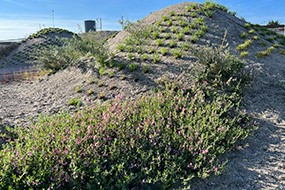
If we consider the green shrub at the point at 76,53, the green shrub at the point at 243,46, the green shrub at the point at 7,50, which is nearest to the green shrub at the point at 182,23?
the green shrub at the point at 243,46

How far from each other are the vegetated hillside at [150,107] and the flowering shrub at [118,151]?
0.05 feet

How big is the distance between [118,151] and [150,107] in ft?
5.75

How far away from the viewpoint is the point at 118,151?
140 inches

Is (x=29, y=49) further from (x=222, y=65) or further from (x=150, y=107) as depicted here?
(x=150, y=107)

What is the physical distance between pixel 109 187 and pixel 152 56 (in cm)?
620

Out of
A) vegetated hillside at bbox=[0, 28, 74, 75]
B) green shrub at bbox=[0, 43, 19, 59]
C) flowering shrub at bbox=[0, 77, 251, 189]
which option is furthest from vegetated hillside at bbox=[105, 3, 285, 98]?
green shrub at bbox=[0, 43, 19, 59]

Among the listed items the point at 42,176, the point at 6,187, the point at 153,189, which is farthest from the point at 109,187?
the point at 6,187

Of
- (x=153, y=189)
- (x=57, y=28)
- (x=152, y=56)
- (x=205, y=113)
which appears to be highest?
(x=57, y=28)

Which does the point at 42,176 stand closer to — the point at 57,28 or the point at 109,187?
the point at 109,187

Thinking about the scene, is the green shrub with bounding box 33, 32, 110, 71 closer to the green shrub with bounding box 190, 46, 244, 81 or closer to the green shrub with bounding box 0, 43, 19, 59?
the green shrub with bounding box 190, 46, 244, 81

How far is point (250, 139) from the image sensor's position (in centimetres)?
495

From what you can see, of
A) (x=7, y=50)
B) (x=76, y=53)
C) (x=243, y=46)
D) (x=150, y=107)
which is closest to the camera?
(x=150, y=107)

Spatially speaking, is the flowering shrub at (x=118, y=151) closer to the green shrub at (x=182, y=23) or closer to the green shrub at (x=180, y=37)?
the green shrub at (x=180, y=37)

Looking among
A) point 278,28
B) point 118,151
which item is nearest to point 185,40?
point 118,151
